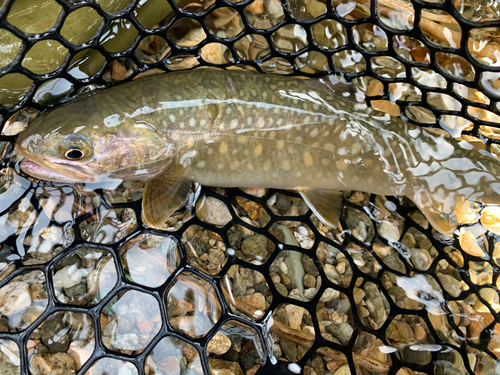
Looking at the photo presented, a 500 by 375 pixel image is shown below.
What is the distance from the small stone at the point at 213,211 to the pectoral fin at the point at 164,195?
0.18 metres

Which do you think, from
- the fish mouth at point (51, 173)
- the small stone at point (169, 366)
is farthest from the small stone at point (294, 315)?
the fish mouth at point (51, 173)

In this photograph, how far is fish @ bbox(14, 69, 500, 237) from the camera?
256cm

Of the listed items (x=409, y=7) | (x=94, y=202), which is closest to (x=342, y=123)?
(x=409, y=7)

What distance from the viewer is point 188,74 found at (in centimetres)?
266

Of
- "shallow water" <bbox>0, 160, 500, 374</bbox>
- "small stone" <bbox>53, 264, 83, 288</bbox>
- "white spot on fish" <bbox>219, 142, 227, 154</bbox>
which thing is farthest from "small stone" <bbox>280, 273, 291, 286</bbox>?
"small stone" <bbox>53, 264, 83, 288</bbox>

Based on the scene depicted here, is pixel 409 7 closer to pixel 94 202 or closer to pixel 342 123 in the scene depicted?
pixel 342 123

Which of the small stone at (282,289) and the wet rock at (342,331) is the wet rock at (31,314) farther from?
the wet rock at (342,331)

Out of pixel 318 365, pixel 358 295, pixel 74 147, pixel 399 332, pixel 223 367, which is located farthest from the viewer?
pixel 358 295

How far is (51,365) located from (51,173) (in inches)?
46.9

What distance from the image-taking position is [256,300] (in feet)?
9.60

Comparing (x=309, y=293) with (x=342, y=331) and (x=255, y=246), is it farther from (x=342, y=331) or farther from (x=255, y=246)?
(x=255, y=246)

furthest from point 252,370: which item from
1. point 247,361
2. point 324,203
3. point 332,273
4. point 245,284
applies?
point 324,203

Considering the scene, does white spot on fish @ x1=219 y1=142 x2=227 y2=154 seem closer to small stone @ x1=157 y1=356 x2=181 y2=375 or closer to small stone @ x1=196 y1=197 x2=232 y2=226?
small stone @ x1=196 y1=197 x2=232 y2=226

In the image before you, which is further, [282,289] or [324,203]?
[282,289]
